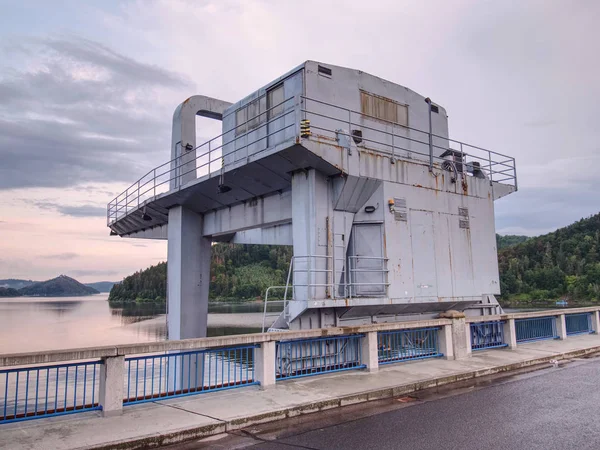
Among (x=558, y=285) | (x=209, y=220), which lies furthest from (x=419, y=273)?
(x=558, y=285)

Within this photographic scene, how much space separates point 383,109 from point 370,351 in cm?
897

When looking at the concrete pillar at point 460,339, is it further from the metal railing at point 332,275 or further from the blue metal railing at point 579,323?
Answer: the blue metal railing at point 579,323

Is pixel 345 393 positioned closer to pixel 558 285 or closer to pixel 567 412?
pixel 567 412

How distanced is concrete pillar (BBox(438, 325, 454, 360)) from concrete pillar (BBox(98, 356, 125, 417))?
32.0 feet

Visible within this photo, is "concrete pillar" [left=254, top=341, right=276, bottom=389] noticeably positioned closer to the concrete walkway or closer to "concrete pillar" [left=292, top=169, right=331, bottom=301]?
the concrete walkway

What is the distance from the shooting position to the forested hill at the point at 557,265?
83.9 metres

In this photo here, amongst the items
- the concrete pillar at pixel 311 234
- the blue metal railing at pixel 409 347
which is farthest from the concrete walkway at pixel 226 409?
the concrete pillar at pixel 311 234

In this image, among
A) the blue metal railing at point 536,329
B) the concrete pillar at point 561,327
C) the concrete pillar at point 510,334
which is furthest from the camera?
the concrete pillar at point 561,327

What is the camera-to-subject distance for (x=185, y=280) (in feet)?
67.5

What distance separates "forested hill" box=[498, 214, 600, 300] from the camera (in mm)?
83938

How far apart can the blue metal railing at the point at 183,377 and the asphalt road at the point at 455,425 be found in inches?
56.9

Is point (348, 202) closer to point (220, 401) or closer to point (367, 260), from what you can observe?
point (367, 260)

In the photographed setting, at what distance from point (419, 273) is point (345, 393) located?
278 inches

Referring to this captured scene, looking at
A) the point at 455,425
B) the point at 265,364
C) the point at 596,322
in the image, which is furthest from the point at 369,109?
the point at 596,322
